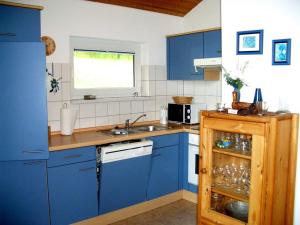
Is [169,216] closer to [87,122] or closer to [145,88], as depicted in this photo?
[87,122]

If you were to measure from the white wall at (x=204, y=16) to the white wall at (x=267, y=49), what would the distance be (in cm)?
133

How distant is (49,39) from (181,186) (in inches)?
89.4

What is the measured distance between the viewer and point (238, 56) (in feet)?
9.28

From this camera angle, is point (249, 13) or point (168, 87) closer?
Answer: point (249, 13)

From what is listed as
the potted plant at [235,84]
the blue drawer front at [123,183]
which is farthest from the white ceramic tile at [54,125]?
the potted plant at [235,84]

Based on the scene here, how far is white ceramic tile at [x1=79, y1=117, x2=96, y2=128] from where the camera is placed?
3732 mm

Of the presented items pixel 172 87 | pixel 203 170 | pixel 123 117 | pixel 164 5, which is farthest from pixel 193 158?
pixel 164 5

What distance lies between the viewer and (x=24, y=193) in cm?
284

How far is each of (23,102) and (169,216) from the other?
6.37 ft

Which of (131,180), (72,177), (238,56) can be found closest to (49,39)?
(72,177)

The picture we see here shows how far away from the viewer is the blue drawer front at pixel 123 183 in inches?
128

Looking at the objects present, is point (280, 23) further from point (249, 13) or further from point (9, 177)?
point (9, 177)

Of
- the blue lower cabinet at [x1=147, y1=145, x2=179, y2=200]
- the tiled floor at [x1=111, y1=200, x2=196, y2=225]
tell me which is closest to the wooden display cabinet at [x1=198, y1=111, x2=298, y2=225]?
the tiled floor at [x1=111, y1=200, x2=196, y2=225]

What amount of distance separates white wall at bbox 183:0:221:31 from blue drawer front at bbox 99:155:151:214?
77.2 inches
